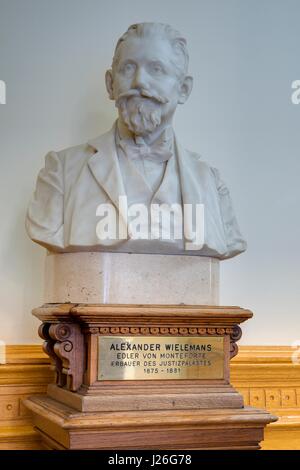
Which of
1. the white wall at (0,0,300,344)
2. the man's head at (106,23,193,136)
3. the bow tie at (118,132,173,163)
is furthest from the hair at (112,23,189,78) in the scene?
the white wall at (0,0,300,344)

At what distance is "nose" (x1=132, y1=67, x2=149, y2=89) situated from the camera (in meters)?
3.23

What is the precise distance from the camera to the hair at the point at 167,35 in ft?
10.9

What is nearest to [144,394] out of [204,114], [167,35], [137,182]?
[137,182]

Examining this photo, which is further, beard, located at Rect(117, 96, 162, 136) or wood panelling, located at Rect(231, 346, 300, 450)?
wood panelling, located at Rect(231, 346, 300, 450)

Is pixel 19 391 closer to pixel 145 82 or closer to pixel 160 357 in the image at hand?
pixel 160 357

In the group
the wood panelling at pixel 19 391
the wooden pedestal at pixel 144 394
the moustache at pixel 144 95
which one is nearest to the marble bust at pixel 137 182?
the moustache at pixel 144 95

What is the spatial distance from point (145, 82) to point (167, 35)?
0.26 m

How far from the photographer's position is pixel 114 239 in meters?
3.17

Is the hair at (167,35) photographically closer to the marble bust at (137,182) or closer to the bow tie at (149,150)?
the marble bust at (137,182)

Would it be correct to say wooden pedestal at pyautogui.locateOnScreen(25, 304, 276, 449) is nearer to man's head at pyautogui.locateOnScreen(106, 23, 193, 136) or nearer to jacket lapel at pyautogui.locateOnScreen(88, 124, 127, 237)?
jacket lapel at pyautogui.locateOnScreen(88, 124, 127, 237)

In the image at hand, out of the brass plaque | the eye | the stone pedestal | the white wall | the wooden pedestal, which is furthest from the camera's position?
the white wall

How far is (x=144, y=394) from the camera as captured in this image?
2998mm

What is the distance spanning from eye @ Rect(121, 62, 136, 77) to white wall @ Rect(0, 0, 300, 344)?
0.80 m
